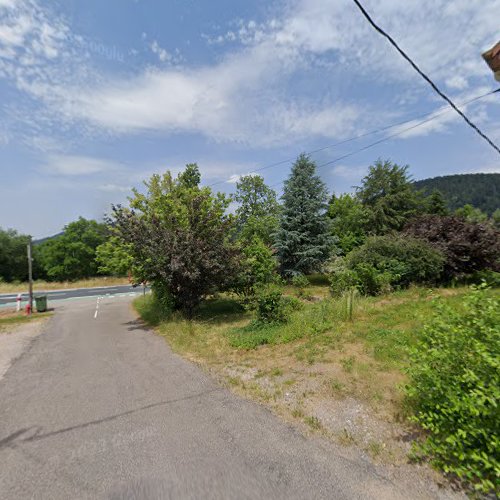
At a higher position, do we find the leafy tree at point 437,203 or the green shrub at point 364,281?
the leafy tree at point 437,203

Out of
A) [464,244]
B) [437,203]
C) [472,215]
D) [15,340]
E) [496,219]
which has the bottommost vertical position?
[15,340]

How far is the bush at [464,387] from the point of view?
2574 mm

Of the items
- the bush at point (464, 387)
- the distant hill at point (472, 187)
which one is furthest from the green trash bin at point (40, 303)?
the distant hill at point (472, 187)

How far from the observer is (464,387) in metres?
2.93

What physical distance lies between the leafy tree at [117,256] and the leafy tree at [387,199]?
763 inches

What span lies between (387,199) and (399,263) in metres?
14.5

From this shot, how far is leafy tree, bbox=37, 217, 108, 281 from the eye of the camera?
41.0 meters

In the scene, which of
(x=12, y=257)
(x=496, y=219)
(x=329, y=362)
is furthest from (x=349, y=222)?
(x=12, y=257)

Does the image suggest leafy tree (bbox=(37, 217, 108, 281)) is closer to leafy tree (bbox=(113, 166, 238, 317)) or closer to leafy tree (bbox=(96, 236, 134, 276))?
leafy tree (bbox=(96, 236, 134, 276))

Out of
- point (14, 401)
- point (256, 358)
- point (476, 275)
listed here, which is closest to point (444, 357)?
point (256, 358)

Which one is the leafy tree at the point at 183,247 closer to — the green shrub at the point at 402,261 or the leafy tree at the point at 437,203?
the green shrub at the point at 402,261

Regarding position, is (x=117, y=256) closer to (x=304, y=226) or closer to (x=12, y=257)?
(x=304, y=226)

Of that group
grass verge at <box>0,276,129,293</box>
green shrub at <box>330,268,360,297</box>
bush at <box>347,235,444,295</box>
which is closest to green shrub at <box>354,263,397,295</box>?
bush at <box>347,235,444,295</box>

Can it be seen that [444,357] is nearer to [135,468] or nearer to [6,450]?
[135,468]
